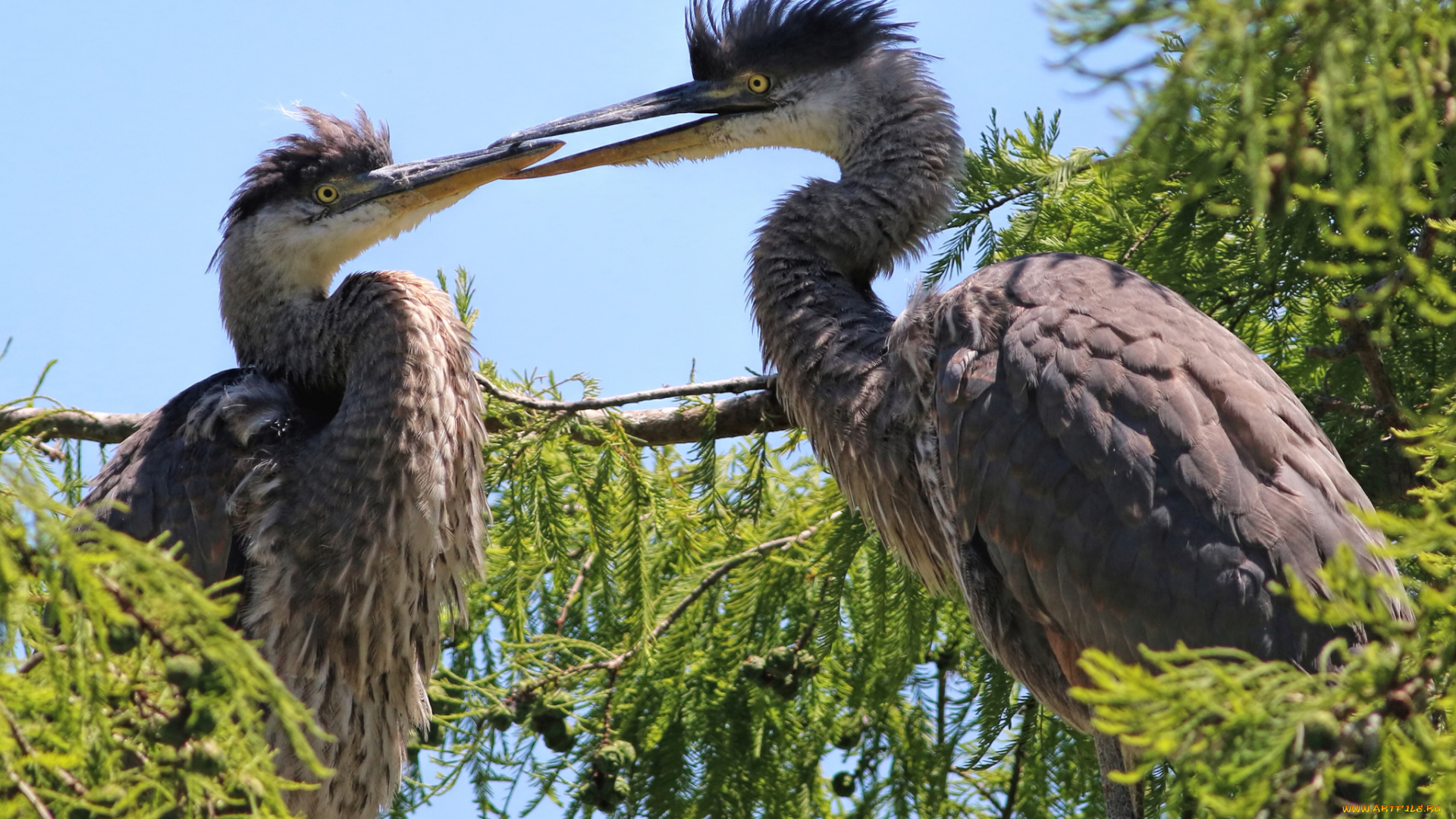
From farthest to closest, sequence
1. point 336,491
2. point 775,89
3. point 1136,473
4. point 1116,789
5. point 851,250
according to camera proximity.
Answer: point 775,89 → point 851,250 → point 336,491 → point 1116,789 → point 1136,473

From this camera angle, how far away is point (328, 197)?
392 centimetres

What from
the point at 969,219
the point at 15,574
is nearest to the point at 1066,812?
the point at 969,219

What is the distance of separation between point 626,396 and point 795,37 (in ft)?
4.55

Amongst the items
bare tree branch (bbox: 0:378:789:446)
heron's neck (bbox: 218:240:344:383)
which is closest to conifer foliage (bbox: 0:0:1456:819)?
bare tree branch (bbox: 0:378:789:446)

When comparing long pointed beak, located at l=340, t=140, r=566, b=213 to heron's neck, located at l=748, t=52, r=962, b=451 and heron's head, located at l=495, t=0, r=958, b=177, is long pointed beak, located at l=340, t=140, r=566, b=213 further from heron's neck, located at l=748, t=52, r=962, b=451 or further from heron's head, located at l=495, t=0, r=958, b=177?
heron's neck, located at l=748, t=52, r=962, b=451

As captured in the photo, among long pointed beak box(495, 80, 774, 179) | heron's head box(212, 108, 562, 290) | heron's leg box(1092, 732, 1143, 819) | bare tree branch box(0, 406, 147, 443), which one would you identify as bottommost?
heron's leg box(1092, 732, 1143, 819)

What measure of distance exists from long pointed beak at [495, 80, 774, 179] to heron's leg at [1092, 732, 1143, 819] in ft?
7.37

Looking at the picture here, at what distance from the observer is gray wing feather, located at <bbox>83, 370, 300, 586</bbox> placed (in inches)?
128

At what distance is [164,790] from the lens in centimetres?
153

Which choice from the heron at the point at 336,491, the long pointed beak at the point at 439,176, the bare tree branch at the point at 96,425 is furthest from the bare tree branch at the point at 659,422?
the long pointed beak at the point at 439,176

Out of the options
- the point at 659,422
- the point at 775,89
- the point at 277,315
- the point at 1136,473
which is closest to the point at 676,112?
the point at 775,89

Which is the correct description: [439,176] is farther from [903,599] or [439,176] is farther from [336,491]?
[903,599]

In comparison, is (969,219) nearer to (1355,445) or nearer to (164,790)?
(1355,445)

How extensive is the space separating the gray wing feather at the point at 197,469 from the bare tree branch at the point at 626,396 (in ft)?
1.89
